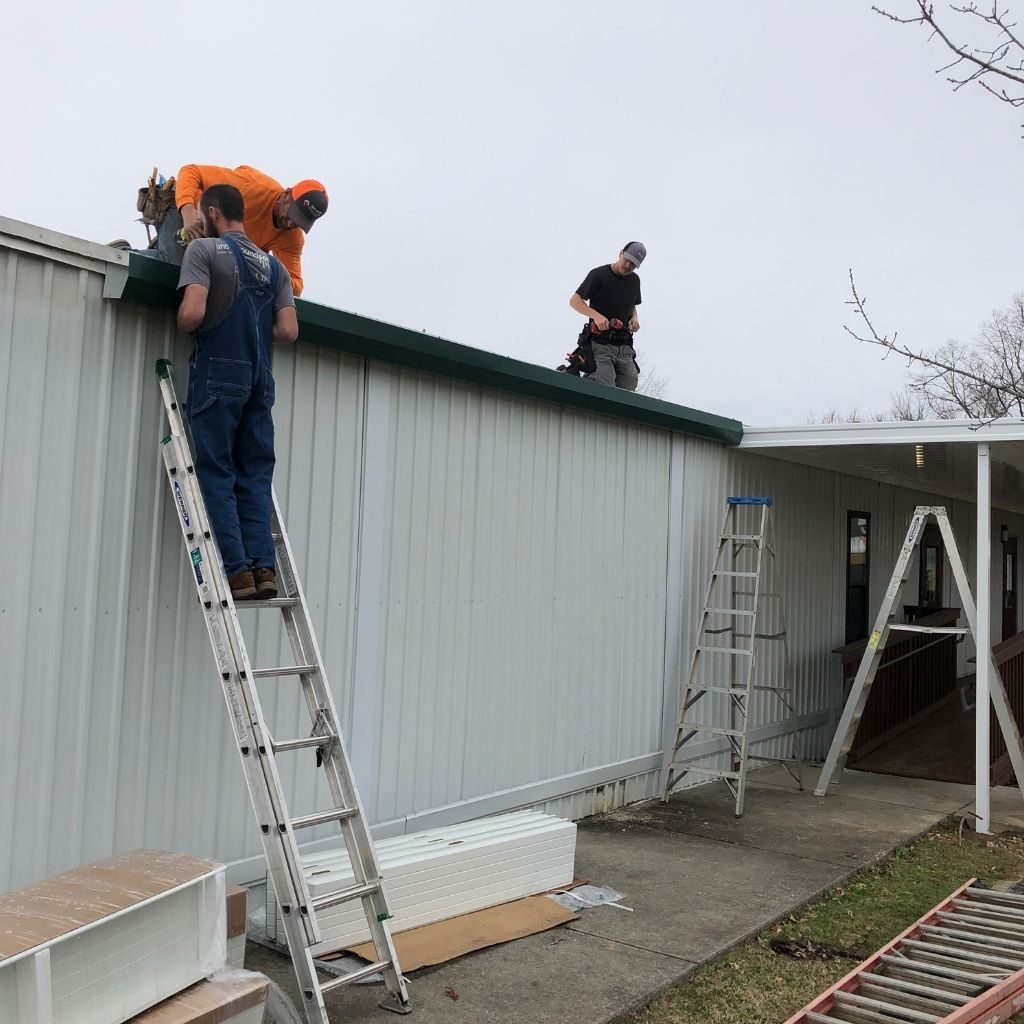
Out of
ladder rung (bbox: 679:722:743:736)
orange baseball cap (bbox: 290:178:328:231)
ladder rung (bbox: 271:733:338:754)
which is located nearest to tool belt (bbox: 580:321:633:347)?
ladder rung (bbox: 679:722:743:736)

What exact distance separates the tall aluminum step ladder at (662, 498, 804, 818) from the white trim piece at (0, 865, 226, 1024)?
5.27 m

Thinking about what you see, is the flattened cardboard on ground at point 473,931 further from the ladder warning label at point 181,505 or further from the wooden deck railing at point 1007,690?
the wooden deck railing at point 1007,690

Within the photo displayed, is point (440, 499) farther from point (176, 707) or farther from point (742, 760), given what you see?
→ point (742, 760)

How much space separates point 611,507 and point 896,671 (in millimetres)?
5539

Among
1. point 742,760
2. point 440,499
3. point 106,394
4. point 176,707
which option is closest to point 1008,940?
point 742,760

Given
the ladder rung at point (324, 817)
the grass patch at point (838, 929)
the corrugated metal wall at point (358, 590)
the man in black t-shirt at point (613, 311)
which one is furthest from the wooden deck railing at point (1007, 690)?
the ladder rung at point (324, 817)

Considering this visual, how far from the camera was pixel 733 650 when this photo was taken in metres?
8.42

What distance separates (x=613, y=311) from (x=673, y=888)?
491cm

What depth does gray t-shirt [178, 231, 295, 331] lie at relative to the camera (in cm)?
441

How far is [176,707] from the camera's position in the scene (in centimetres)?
480

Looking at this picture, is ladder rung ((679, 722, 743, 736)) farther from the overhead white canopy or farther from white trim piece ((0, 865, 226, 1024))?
white trim piece ((0, 865, 226, 1024))

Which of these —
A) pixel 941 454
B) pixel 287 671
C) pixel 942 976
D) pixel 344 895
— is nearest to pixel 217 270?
pixel 287 671

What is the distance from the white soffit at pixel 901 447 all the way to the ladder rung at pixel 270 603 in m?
5.14

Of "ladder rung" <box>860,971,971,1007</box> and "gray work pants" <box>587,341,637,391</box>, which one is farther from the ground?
"gray work pants" <box>587,341,637,391</box>
